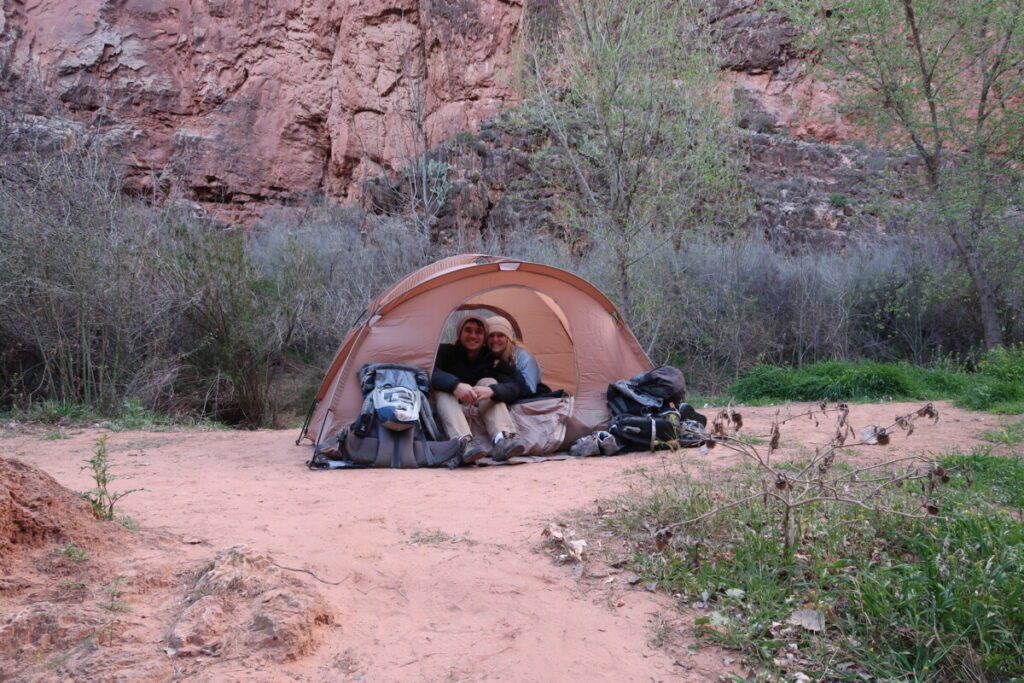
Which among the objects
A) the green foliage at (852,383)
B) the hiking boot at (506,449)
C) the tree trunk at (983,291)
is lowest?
the hiking boot at (506,449)

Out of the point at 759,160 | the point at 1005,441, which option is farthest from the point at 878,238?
the point at 1005,441

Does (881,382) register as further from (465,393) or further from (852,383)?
(465,393)

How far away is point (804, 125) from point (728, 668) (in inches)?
887

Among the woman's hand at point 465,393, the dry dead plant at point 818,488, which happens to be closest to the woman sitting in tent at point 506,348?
the woman's hand at point 465,393

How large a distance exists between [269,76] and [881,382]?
18.5 m

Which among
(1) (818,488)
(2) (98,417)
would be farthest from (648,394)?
(2) (98,417)

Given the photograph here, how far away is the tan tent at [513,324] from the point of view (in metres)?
6.61

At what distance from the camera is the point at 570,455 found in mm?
6539

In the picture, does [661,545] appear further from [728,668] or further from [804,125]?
[804,125]

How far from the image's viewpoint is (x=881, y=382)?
31.9 feet

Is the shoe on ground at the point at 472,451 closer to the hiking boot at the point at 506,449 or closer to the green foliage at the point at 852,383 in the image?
the hiking boot at the point at 506,449

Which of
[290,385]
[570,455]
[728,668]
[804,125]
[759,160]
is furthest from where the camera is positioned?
[804,125]

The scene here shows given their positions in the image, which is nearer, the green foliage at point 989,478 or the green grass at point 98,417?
the green foliage at point 989,478

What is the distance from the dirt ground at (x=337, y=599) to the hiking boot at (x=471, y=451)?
1.10 metres
